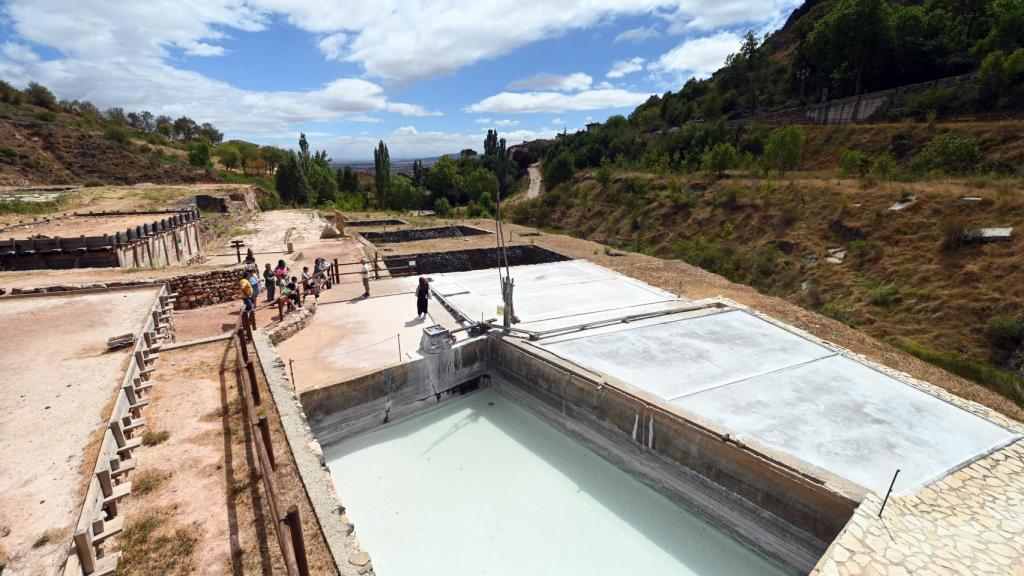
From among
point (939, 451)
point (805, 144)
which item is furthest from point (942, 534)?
point (805, 144)

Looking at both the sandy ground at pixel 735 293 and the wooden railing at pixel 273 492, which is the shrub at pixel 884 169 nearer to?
the sandy ground at pixel 735 293

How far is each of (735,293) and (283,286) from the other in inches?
560

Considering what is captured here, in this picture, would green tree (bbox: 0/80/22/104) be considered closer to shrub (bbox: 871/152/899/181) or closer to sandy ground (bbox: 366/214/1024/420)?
sandy ground (bbox: 366/214/1024/420)

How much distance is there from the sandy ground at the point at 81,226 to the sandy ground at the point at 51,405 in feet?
25.2

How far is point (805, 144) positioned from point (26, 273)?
147ft

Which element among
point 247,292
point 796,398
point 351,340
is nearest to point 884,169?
point 796,398

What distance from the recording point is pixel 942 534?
17.7 ft

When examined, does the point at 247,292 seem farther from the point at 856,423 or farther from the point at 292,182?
the point at 292,182

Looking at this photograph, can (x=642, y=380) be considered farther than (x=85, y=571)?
Yes

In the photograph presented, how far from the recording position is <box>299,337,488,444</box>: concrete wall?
8.75 meters

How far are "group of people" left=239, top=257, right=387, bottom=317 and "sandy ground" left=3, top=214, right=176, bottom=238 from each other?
6425 millimetres

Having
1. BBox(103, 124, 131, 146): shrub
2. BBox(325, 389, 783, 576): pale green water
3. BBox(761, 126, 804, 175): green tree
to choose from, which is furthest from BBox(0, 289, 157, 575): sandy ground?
BBox(103, 124, 131, 146): shrub

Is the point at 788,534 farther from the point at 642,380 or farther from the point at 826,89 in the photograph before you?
the point at 826,89

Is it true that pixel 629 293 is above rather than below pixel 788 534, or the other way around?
above
